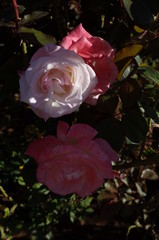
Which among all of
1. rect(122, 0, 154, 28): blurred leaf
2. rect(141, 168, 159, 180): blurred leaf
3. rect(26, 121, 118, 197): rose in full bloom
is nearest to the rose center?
rect(26, 121, 118, 197): rose in full bloom

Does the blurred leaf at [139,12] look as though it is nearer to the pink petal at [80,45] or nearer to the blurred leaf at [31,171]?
the pink petal at [80,45]

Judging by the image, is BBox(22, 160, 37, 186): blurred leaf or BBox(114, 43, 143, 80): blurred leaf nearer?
BBox(114, 43, 143, 80): blurred leaf

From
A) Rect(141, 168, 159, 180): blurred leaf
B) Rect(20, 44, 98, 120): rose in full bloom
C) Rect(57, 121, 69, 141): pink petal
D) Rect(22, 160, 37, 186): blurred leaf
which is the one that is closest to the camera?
Rect(20, 44, 98, 120): rose in full bloom

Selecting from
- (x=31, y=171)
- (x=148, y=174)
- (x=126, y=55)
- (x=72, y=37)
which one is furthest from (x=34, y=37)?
(x=148, y=174)

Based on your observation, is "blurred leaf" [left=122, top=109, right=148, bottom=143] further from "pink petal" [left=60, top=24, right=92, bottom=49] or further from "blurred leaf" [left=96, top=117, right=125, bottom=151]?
"pink petal" [left=60, top=24, right=92, bottom=49]

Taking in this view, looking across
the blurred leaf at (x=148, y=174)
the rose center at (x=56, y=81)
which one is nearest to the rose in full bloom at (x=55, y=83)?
the rose center at (x=56, y=81)

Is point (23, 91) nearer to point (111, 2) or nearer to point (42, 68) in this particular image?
point (42, 68)

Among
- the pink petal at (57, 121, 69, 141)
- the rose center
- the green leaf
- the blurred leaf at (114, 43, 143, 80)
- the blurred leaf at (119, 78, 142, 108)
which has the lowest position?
the pink petal at (57, 121, 69, 141)
